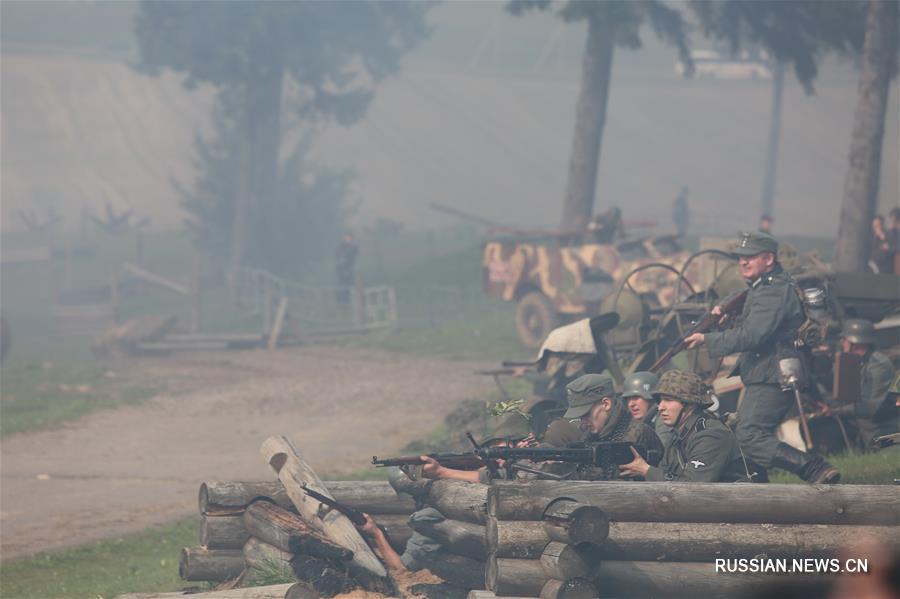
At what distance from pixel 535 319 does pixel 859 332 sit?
37.0 feet

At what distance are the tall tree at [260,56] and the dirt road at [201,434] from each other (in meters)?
14.7

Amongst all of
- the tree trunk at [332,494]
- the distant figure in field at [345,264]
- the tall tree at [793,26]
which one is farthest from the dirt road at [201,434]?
the tall tree at [793,26]

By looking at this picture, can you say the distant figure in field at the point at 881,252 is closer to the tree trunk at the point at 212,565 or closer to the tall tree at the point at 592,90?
the tall tree at the point at 592,90

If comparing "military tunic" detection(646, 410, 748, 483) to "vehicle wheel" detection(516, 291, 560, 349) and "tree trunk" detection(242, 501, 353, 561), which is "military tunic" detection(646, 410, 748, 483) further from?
"vehicle wheel" detection(516, 291, 560, 349)

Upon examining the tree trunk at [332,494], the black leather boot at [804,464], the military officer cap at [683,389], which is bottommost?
the tree trunk at [332,494]

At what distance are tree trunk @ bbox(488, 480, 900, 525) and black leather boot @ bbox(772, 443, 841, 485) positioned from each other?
1335 millimetres

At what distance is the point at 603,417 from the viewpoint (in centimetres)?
833

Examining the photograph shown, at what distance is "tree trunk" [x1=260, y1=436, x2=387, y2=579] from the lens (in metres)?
8.05

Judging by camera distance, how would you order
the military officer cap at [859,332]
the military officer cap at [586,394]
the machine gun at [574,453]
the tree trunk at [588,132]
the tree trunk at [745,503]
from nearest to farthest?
the tree trunk at [745,503] → the machine gun at [574,453] → the military officer cap at [586,394] → the military officer cap at [859,332] → the tree trunk at [588,132]

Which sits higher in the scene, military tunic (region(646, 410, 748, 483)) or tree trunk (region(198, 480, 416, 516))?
military tunic (region(646, 410, 748, 483))

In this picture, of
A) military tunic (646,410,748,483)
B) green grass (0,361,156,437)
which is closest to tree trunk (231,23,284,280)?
green grass (0,361,156,437)

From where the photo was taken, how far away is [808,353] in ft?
31.3

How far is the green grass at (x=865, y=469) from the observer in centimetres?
976

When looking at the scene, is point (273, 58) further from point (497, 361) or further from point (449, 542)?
point (449, 542)
